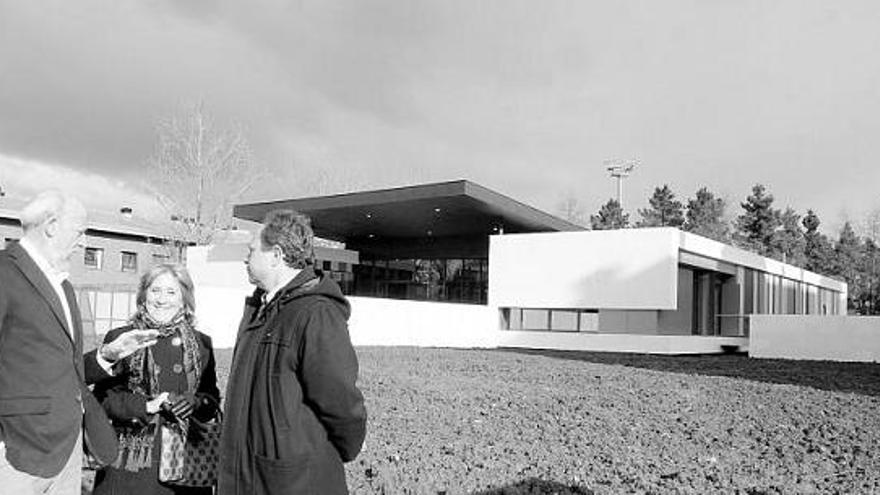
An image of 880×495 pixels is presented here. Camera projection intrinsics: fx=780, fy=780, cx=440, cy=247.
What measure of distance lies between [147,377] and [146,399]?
141mm

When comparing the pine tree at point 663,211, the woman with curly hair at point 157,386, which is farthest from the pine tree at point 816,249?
the woman with curly hair at point 157,386

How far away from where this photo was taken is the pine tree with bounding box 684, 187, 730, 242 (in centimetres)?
6069

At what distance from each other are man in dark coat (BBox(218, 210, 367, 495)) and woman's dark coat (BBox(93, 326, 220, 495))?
0.65 meters

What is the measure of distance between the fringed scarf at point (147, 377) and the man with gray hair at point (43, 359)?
0.40m

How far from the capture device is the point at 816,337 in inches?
909

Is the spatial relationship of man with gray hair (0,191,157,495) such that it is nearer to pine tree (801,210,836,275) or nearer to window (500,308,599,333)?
window (500,308,599,333)

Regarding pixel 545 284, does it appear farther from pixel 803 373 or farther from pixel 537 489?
pixel 537 489

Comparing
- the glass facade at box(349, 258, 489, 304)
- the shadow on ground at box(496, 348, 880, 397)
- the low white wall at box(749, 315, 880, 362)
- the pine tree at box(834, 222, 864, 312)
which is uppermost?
the pine tree at box(834, 222, 864, 312)

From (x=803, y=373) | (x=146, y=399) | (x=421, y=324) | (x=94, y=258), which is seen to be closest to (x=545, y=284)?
(x=421, y=324)

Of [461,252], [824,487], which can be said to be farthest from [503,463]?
[461,252]

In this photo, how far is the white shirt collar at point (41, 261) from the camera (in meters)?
2.71

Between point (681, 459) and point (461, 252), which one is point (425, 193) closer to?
point (461, 252)

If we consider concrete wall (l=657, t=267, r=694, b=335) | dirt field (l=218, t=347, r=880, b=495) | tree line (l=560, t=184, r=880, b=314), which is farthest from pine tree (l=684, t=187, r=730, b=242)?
dirt field (l=218, t=347, r=880, b=495)

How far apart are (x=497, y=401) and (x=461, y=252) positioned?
83.6 ft
